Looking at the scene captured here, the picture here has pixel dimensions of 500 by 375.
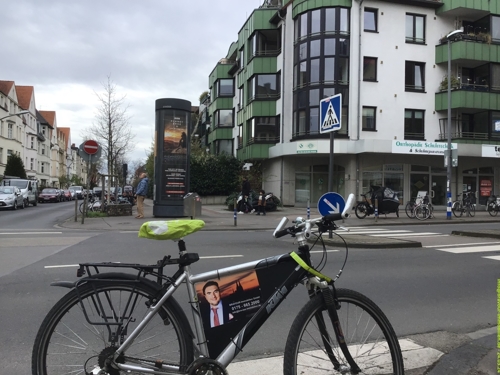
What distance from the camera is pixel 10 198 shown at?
1007 inches

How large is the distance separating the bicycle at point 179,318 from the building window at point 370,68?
26.6m

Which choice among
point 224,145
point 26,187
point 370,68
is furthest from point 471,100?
point 26,187

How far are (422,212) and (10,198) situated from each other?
23.0 meters

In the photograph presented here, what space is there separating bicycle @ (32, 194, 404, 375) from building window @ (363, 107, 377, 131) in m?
25.6

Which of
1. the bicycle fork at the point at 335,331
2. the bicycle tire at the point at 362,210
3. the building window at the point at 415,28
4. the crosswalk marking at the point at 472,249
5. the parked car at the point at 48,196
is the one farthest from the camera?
the parked car at the point at 48,196

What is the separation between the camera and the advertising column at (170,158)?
1816cm

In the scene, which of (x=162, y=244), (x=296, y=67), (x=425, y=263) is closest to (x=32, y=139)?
(x=296, y=67)

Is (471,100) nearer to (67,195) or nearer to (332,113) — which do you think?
(332,113)

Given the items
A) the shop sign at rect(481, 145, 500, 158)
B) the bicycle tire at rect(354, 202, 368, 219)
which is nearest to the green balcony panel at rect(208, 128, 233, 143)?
the shop sign at rect(481, 145, 500, 158)

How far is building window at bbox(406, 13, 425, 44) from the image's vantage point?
1101 inches

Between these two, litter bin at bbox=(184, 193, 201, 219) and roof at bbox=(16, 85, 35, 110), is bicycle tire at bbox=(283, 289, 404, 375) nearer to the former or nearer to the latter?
litter bin at bbox=(184, 193, 201, 219)

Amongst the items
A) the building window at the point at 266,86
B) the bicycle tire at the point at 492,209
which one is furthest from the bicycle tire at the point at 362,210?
the building window at the point at 266,86

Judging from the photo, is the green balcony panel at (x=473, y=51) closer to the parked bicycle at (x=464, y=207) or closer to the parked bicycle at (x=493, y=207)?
the parked bicycle at (x=493, y=207)

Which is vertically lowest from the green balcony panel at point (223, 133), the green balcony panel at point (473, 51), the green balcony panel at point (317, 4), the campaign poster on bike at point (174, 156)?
the campaign poster on bike at point (174, 156)
